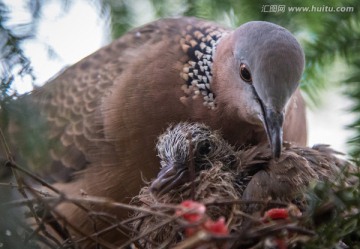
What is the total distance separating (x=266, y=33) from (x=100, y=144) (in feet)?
3.33

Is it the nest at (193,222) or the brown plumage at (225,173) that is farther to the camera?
the brown plumage at (225,173)

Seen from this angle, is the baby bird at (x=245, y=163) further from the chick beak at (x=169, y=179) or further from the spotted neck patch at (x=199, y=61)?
the spotted neck patch at (x=199, y=61)

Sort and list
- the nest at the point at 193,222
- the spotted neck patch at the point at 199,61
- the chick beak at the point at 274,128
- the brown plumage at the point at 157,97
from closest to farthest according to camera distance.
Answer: the nest at the point at 193,222 → the chick beak at the point at 274,128 → the brown plumage at the point at 157,97 → the spotted neck patch at the point at 199,61

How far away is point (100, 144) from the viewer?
3.20 meters

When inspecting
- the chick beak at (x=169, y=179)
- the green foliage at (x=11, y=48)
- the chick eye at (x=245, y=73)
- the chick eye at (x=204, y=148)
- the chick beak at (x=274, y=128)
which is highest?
the green foliage at (x=11, y=48)

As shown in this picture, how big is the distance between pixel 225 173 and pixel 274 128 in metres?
0.28

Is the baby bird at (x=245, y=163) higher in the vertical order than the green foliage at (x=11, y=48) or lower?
lower

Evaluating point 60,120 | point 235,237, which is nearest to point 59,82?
point 60,120

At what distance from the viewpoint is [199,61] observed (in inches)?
127

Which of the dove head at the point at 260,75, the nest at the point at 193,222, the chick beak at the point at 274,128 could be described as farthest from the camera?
the dove head at the point at 260,75

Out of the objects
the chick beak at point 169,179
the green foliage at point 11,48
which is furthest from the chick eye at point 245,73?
the green foliage at point 11,48


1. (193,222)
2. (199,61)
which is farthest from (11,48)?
(199,61)

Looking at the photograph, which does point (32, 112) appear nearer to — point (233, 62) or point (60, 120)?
point (233, 62)

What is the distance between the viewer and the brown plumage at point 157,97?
2680 mm
